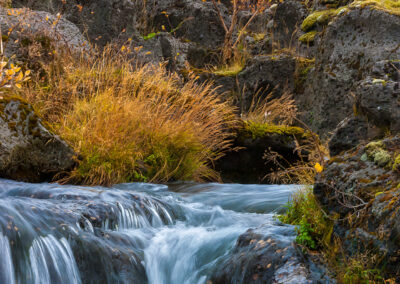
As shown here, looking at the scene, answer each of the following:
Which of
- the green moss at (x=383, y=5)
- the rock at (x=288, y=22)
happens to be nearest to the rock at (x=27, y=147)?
the green moss at (x=383, y=5)

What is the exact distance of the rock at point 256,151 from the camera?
22.0 feet

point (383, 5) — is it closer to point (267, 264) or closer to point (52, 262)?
point (267, 264)

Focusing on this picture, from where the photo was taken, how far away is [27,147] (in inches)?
189

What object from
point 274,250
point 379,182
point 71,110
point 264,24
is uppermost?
point 264,24

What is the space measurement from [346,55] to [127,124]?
154 inches

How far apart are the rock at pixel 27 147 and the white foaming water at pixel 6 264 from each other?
2171 millimetres

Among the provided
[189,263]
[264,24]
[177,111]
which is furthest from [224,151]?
[264,24]

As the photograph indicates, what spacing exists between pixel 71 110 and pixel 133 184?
1450mm

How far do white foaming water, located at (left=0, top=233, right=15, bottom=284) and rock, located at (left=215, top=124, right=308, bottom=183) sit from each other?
170 inches

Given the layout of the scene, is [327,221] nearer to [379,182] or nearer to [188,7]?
[379,182]

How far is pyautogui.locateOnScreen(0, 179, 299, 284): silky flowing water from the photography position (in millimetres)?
2746

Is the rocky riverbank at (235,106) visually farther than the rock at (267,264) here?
Yes

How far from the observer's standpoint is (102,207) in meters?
3.60

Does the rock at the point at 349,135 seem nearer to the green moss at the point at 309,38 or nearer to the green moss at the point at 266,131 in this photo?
the green moss at the point at 266,131
